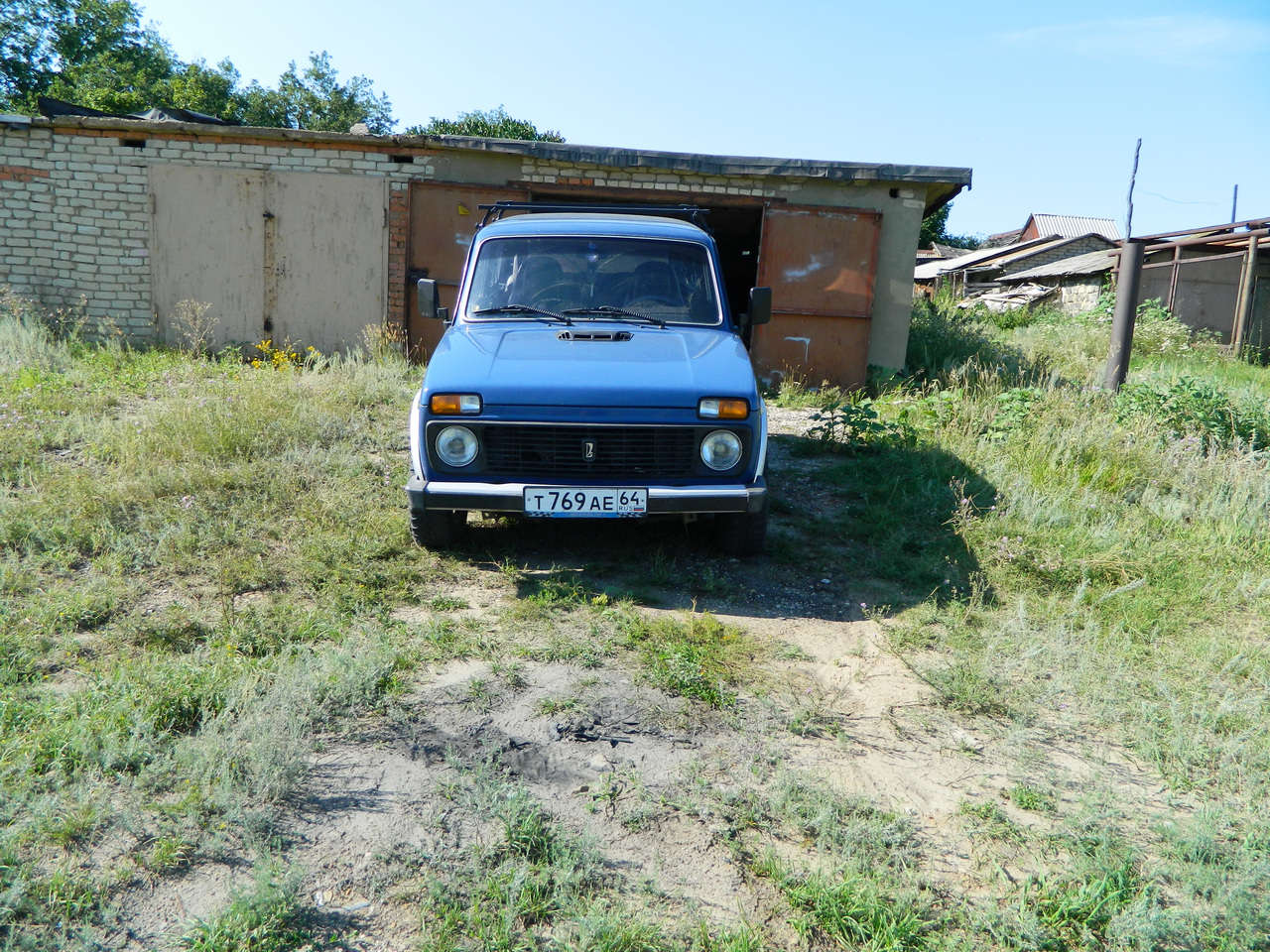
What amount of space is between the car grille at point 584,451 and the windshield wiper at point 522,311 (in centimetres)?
99

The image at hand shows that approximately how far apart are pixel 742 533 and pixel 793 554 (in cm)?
45

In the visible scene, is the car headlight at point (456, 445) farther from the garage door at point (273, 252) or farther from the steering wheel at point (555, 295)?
the garage door at point (273, 252)

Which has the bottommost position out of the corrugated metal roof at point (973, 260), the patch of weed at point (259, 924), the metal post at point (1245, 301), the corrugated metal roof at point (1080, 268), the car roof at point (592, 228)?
the patch of weed at point (259, 924)

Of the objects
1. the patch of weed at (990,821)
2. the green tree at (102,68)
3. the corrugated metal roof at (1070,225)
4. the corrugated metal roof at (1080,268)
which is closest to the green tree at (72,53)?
the green tree at (102,68)

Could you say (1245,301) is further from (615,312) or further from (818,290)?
(615,312)

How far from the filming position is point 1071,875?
246cm

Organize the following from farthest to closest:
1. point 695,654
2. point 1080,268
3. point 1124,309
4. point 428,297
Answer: point 1080,268 < point 1124,309 < point 428,297 < point 695,654

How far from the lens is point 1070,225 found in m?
52.7

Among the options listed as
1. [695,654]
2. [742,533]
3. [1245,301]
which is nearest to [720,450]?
[742,533]

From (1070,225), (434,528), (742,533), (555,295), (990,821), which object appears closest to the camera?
(990,821)

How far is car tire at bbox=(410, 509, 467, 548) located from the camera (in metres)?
4.72

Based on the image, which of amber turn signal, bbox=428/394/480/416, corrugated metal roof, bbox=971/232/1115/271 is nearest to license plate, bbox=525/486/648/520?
amber turn signal, bbox=428/394/480/416

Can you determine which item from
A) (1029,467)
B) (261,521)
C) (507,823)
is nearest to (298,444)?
A: (261,521)

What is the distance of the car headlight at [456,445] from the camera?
439 centimetres
